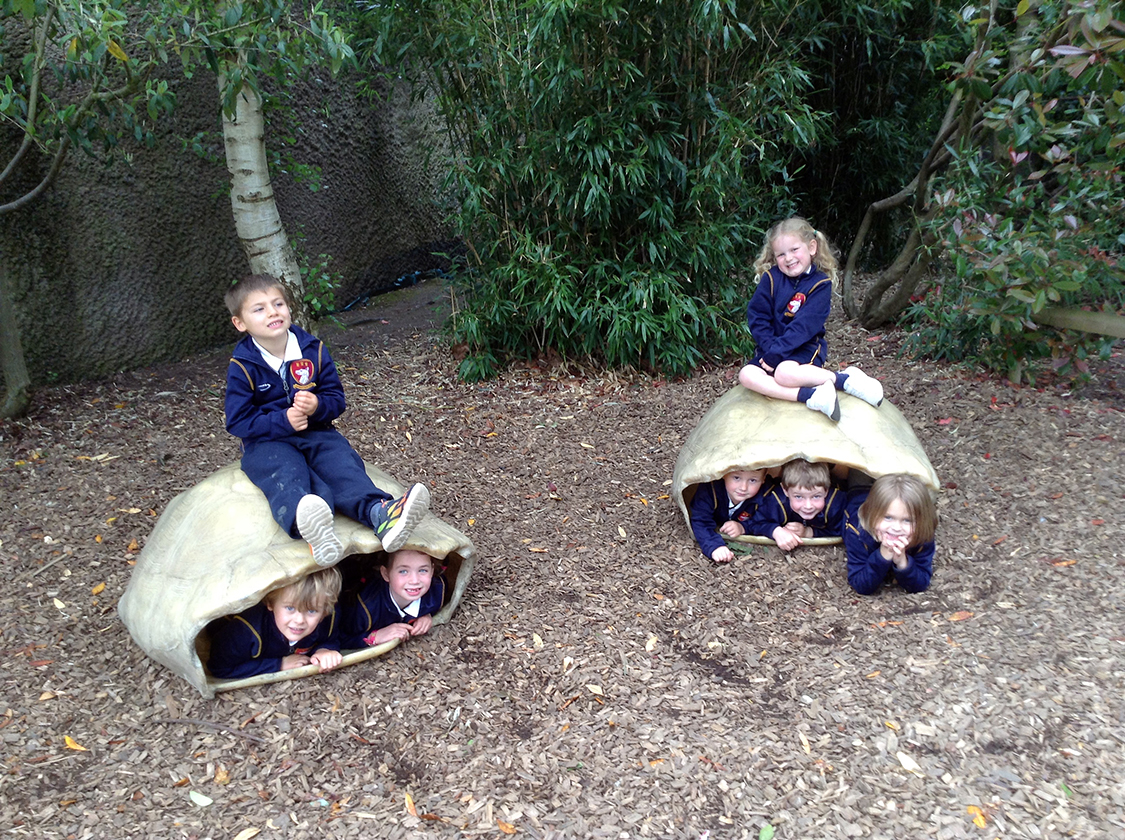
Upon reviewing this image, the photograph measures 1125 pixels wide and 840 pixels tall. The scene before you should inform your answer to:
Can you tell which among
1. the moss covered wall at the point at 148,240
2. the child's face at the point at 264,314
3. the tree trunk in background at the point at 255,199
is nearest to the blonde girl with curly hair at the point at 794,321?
the child's face at the point at 264,314

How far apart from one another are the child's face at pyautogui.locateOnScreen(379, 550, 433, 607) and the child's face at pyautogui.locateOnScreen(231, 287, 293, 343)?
0.81 meters

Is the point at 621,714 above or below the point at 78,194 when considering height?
below

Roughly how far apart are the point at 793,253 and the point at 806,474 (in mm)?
947

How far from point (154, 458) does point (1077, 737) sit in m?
3.79

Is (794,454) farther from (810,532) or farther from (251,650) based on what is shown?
(251,650)

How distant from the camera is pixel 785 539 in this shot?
316 centimetres

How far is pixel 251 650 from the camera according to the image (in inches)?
101

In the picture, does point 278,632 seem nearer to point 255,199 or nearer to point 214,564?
point 214,564

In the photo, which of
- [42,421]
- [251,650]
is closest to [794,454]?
[251,650]

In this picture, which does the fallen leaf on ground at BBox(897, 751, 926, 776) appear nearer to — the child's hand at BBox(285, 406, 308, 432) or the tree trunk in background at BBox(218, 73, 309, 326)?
the child's hand at BBox(285, 406, 308, 432)

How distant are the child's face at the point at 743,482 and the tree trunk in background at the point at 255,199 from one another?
266 cm

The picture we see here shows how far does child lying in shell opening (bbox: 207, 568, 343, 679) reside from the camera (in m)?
2.50

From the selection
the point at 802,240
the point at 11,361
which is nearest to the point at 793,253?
the point at 802,240

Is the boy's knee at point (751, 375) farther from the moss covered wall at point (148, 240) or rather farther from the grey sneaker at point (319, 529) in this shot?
the moss covered wall at point (148, 240)
